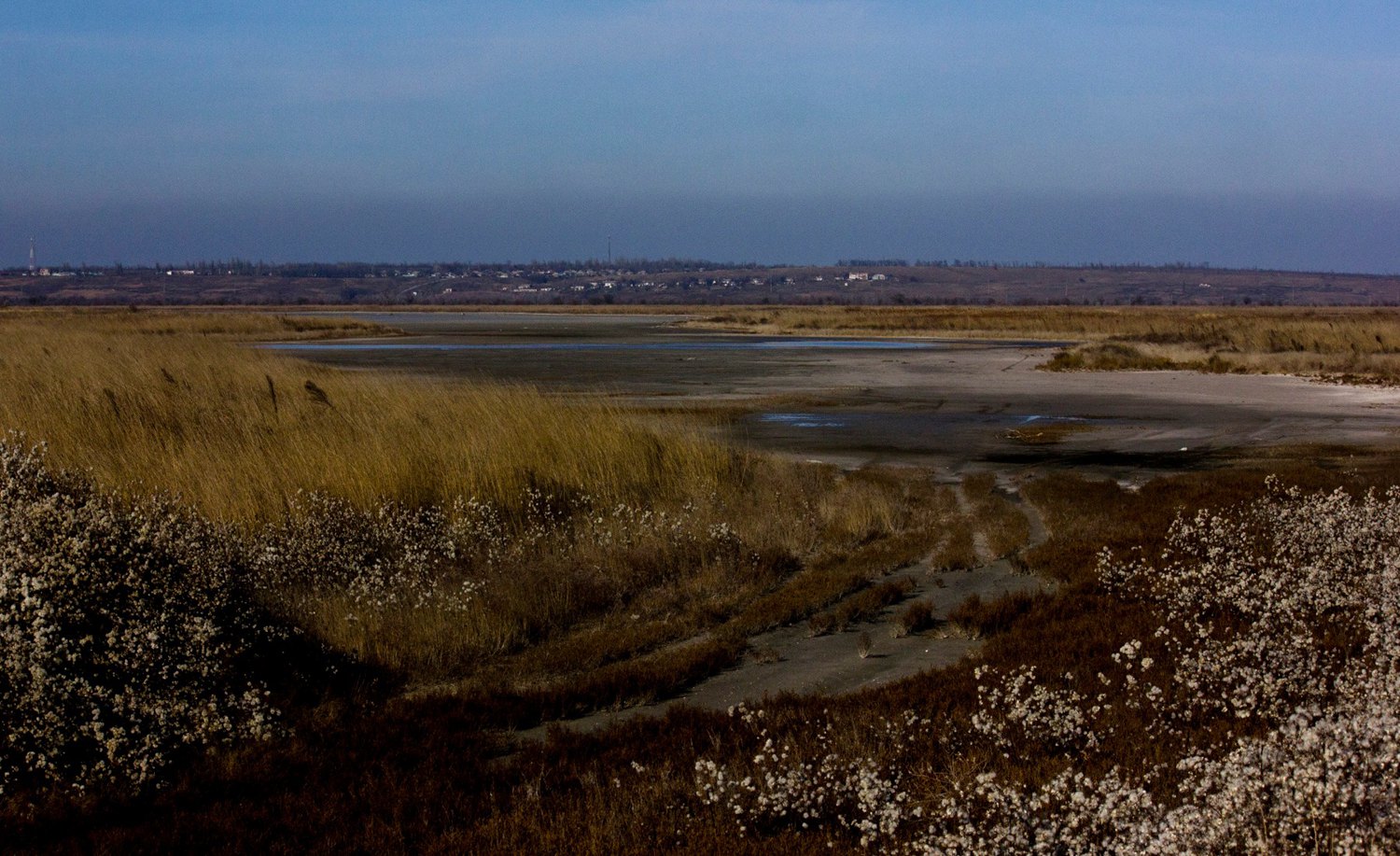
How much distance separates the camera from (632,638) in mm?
9805

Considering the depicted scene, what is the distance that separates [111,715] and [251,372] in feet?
49.1

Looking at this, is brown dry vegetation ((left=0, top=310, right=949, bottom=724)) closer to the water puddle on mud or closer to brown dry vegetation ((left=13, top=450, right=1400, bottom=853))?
brown dry vegetation ((left=13, top=450, right=1400, bottom=853))

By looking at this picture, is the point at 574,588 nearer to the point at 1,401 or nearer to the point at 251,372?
the point at 1,401

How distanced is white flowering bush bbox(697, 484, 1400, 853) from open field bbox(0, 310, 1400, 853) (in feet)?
0.11

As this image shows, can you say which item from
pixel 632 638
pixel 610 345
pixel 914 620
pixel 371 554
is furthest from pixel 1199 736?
pixel 610 345

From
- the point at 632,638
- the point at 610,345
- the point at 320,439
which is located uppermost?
the point at 320,439

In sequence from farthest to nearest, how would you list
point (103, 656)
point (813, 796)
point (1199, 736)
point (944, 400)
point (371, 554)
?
point (944, 400) < point (371, 554) < point (103, 656) < point (1199, 736) < point (813, 796)

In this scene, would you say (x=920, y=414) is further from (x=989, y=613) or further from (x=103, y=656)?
(x=103, y=656)

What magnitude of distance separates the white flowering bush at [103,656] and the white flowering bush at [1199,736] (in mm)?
3315

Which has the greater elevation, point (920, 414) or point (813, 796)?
point (813, 796)

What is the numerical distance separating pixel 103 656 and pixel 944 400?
90.8 ft

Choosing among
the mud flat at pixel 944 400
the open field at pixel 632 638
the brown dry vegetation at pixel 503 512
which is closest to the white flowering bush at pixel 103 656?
the open field at pixel 632 638

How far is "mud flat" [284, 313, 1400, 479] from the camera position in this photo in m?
22.2

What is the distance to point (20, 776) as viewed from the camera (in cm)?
658
